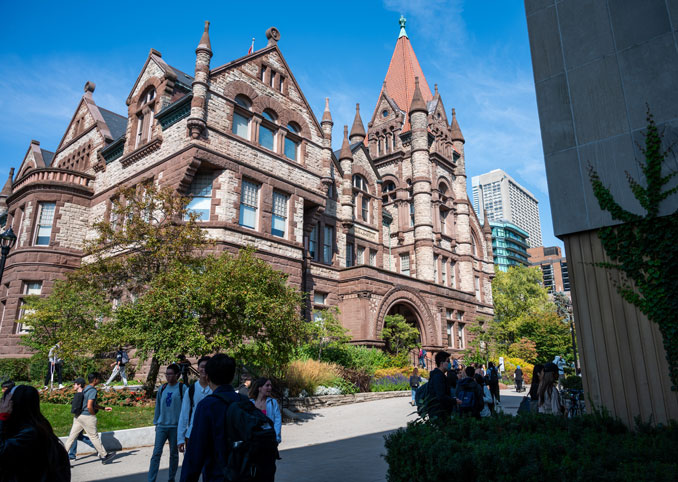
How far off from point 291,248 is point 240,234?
3172mm

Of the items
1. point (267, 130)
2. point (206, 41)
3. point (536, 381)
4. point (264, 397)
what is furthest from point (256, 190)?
point (264, 397)

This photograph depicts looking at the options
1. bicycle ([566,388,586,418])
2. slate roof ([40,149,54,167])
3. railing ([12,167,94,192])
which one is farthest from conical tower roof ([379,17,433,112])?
bicycle ([566,388,586,418])

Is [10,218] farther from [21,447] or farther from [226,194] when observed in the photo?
[21,447]

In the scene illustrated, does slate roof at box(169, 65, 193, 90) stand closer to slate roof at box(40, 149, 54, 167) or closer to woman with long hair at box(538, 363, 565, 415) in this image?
slate roof at box(40, 149, 54, 167)

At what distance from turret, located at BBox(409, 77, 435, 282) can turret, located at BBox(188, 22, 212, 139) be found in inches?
749

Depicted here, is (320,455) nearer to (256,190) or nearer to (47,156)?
(256,190)

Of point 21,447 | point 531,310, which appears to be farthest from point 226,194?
point 531,310

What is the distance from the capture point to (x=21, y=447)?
136 inches

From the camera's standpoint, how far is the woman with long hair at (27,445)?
3.45 meters

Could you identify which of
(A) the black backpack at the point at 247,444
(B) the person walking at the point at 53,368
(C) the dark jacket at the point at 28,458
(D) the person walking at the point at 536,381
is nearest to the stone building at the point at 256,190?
(B) the person walking at the point at 53,368

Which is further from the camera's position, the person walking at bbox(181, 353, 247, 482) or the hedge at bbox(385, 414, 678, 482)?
the hedge at bbox(385, 414, 678, 482)

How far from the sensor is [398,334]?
26.5 metres

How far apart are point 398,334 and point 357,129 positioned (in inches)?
670

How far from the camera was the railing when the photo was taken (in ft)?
82.5
